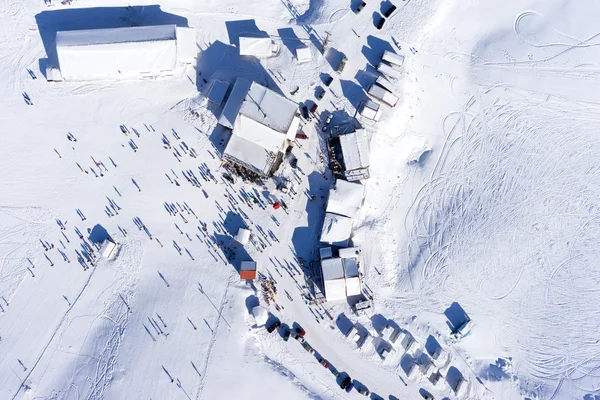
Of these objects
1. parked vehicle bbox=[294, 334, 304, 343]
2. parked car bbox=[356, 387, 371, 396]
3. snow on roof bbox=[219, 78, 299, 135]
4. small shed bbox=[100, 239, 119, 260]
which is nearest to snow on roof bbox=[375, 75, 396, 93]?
snow on roof bbox=[219, 78, 299, 135]

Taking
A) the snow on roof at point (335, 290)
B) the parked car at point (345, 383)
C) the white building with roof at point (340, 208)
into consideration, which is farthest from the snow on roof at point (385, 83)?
the parked car at point (345, 383)

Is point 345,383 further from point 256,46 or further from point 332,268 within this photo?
point 256,46

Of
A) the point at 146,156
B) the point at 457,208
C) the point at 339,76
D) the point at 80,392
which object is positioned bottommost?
the point at 80,392

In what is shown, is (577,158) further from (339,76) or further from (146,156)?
(146,156)

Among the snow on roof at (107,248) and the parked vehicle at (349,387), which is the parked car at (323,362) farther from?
the snow on roof at (107,248)

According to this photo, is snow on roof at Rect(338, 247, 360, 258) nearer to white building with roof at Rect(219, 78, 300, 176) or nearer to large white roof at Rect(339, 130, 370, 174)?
large white roof at Rect(339, 130, 370, 174)

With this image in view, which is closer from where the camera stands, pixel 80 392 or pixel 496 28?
pixel 80 392

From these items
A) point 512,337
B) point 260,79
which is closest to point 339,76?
point 260,79
